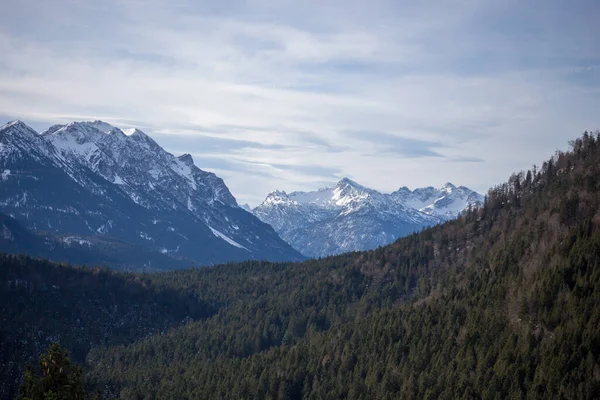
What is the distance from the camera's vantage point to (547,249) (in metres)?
186

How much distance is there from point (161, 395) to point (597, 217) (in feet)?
482

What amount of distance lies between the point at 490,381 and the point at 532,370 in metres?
10.8

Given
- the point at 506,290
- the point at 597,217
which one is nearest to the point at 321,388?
the point at 506,290

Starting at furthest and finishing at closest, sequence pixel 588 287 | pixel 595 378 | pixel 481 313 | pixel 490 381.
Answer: pixel 481 313 → pixel 588 287 → pixel 490 381 → pixel 595 378

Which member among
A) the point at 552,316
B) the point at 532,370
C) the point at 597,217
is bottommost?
the point at 532,370

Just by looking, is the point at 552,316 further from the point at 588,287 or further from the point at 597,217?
the point at 597,217

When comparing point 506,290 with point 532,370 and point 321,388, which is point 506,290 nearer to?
point 532,370

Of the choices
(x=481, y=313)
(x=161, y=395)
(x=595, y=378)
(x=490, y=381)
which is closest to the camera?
(x=595, y=378)

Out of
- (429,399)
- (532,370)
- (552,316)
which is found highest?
(552,316)

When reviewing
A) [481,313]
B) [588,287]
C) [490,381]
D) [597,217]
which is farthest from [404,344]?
[597,217]

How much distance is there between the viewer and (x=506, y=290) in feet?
615

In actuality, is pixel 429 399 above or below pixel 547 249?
below

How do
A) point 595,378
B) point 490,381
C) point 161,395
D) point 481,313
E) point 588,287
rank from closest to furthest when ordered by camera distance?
point 595,378
point 490,381
point 588,287
point 481,313
point 161,395

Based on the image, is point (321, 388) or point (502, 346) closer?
point (502, 346)
